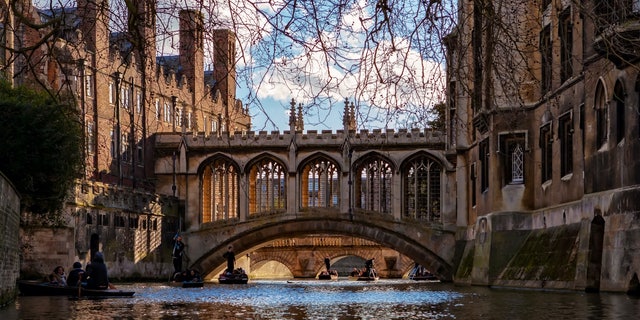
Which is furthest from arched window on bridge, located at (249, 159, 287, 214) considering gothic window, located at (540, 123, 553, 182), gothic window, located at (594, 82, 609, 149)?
gothic window, located at (594, 82, 609, 149)

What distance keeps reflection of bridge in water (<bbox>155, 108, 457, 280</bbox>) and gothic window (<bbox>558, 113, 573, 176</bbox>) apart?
22035 millimetres

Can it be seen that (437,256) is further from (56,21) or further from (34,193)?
(56,21)

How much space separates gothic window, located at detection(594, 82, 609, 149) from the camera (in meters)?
28.0

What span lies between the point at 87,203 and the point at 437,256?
15.4m

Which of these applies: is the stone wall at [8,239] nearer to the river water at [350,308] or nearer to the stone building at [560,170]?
the river water at [350,308]

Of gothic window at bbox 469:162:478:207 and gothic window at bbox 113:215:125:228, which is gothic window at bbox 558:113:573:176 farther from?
gothic window at bbox 113:215:125:228

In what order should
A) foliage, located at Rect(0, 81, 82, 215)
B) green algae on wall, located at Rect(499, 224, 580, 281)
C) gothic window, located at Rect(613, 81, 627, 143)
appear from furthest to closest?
foliage, located at Rect(0, 81, 82, 215)
green algae on wall, located at Rect(499, 224, 580, 281)
gothic window, located at Rect(613, 81, 627, 143)

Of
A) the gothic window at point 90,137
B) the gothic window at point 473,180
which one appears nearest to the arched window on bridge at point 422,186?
the gothic window at point 473,180

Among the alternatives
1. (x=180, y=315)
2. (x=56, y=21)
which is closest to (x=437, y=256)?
(x=180, y=315)

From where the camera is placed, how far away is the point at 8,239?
24.7 meters

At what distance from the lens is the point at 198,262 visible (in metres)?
57.6

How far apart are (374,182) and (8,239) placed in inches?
1456

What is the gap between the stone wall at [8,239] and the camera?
23250 millimetres

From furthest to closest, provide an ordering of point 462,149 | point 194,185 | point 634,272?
point 194,185
point 462,149
point 634,272
